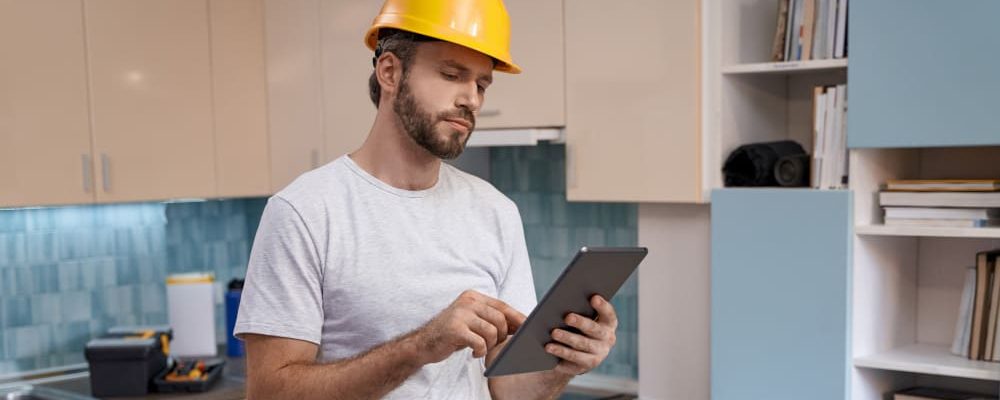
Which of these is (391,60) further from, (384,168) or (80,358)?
(80,358)

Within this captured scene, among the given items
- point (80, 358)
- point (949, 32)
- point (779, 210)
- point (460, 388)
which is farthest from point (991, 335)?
point (80, 358)

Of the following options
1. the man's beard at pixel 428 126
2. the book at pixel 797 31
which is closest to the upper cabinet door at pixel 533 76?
the book at pixel 797 31

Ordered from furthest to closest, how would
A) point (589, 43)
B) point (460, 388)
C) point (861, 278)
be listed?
point (589, 43)
point (861, 278)
point (460, 388)

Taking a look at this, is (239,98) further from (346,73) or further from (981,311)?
(981,311)

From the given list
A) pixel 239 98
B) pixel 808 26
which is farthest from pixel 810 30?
pixel 239 98

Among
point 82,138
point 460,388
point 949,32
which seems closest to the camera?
point 460,388

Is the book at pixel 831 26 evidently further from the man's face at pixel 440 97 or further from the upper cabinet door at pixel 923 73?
the man's face at pixel 440 97

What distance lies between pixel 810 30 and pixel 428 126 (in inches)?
47.3

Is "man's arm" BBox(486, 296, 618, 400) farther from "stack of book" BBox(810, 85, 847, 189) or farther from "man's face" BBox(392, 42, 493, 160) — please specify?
"stack of book" BBox(810, 85, 847, 189)

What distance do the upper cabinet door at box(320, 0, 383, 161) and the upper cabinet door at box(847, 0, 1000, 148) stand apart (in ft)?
4.66

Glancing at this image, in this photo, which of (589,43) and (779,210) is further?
(589,43)

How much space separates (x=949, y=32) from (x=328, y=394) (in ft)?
4.87

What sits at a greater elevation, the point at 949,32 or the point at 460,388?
the point at 949,32

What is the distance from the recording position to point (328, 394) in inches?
58.5
